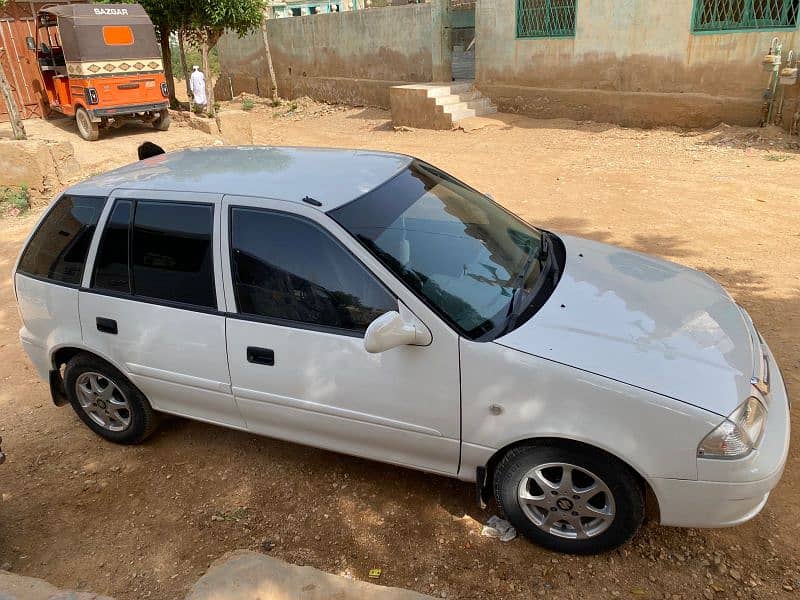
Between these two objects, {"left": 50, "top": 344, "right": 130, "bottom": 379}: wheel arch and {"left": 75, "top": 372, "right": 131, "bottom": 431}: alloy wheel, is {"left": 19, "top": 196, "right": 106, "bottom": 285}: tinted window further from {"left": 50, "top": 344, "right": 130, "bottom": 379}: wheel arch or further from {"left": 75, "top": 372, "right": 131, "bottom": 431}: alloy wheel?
{"left": 75, "top": 372, "right": 131, "bottom": 431}: alloy wheel

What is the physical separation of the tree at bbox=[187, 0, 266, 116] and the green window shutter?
23.8 feet

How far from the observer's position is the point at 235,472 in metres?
3.70

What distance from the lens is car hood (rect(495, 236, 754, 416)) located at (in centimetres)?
256

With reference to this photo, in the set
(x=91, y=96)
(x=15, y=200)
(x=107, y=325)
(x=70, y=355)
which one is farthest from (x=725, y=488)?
(x=91, y=96)

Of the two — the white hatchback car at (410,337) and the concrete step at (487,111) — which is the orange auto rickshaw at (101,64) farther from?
the white hatchback car at (410,337)

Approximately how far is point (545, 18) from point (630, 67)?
2498mm

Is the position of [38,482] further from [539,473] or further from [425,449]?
[539,473]

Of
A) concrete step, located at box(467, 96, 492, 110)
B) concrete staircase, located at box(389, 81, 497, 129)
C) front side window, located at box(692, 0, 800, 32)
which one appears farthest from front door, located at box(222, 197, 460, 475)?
concrete step, located at box(467, 96, 492, 110)

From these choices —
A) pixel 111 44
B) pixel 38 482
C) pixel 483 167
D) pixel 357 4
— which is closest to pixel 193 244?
pixel 38 482

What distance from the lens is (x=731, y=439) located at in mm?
2465

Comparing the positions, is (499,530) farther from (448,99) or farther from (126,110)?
(448,99)

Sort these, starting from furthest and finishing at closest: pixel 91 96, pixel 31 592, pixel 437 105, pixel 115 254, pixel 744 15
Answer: pixel 437 105 → pixel 91 96 → pixel 744 15 → pixel 115 254 → pixel 31 592

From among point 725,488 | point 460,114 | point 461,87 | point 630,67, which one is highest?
point 630,67

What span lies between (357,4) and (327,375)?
32.7 meters
